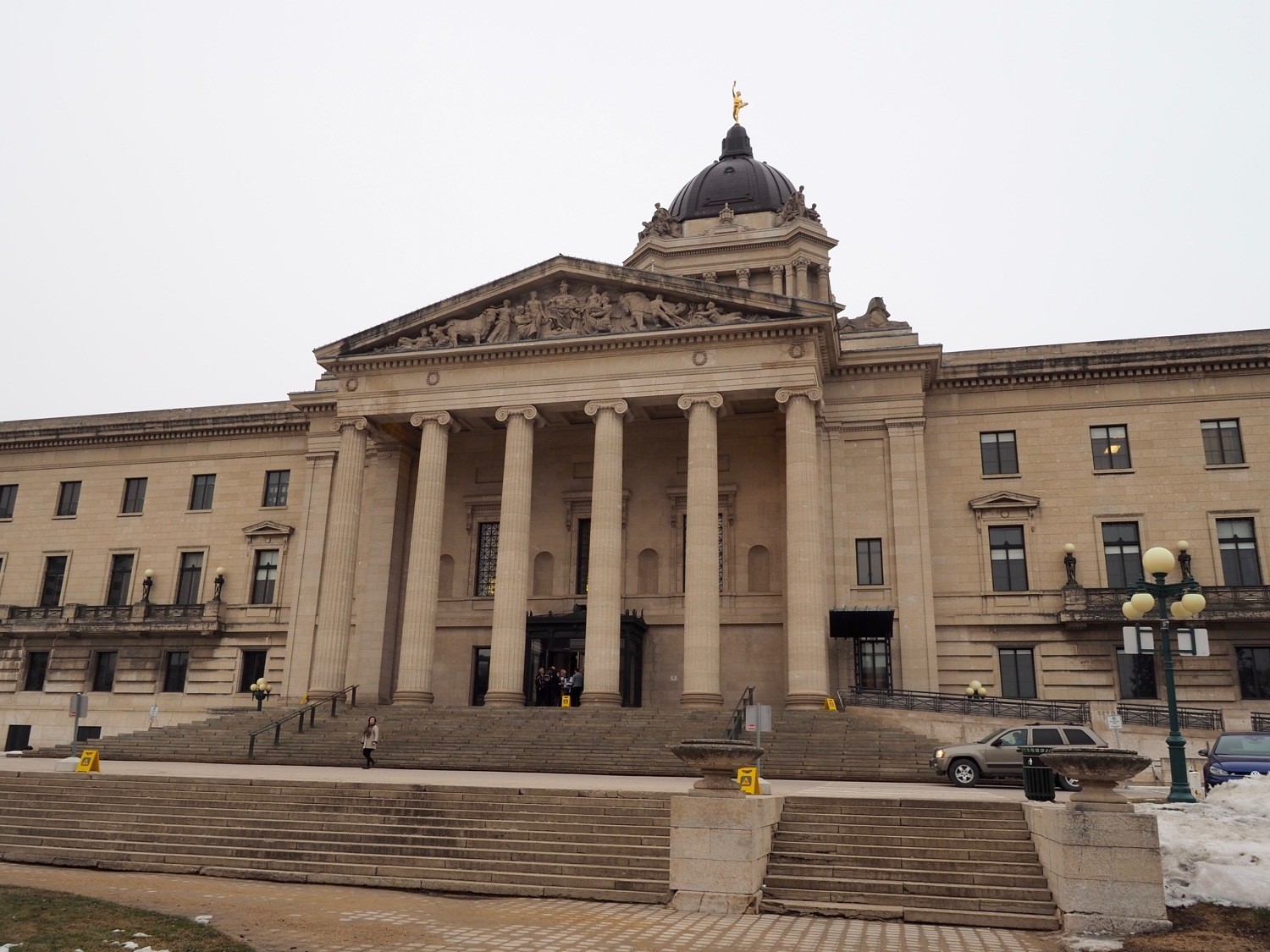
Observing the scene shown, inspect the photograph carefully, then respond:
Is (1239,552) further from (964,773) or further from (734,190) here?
(734,190)

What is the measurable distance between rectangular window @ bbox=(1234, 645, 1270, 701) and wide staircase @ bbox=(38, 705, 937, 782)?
1334 cm

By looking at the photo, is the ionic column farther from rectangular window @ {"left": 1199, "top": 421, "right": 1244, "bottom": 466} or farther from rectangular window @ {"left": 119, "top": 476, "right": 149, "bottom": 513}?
rectangular window @ {"left": 119, "top": 476, "right": 149, "bottom": 513}

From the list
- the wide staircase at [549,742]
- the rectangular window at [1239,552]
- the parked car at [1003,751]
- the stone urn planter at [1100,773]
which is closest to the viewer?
the stone urn planter at [1100,773]

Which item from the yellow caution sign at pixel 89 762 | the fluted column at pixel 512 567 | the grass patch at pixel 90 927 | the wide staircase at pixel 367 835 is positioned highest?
the fluted column at pixel 512 567

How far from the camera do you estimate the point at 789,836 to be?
Answer: 1596 cm

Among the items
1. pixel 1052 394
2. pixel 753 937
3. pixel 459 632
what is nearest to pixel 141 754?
pixel 459 632

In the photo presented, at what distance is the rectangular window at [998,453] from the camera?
3841 centimetres

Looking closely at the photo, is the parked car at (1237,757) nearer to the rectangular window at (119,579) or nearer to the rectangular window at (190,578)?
the rectangular window at (190,578)

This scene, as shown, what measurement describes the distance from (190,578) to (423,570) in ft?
51.6

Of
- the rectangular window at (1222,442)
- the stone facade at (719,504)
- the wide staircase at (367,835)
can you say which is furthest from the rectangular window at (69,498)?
the rectangular window at (1222,442)

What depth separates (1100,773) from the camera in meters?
13.1

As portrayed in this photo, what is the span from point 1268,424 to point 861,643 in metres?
16.5

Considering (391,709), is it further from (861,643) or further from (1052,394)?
(1052,394)

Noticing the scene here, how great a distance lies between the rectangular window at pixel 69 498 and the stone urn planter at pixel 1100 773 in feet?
158
